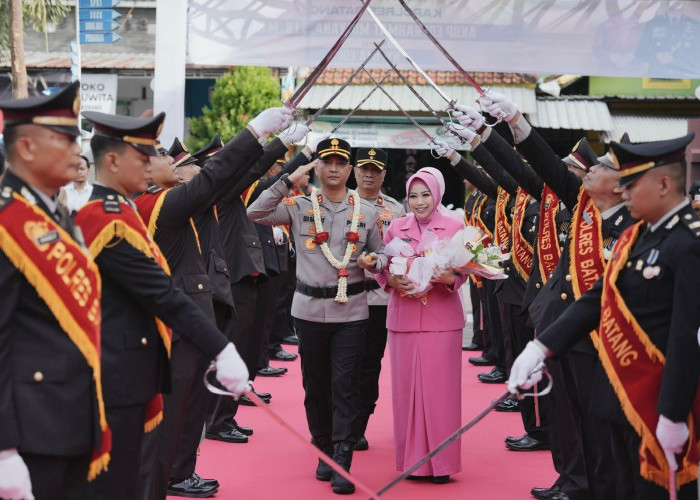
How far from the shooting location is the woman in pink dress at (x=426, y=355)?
6.13m

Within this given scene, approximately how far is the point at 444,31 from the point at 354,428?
261 cm

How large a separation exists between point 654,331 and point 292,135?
241cm

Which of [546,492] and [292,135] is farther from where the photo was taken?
A: [546,492]

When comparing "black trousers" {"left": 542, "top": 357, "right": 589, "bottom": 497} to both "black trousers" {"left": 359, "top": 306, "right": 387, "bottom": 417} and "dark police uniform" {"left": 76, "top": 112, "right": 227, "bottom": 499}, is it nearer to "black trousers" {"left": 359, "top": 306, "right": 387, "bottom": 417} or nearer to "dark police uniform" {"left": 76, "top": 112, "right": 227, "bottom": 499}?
"black trousers" {"left": 359, "top": 306, "right": 387, "bottom": 417}

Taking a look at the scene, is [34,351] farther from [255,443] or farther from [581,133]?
[581,133]

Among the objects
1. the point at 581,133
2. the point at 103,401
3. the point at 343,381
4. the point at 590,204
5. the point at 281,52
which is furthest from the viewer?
the point at 581,133

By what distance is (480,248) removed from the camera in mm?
6059

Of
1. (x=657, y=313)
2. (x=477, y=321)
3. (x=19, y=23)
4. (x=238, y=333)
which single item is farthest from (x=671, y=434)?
(x=19, y=23)

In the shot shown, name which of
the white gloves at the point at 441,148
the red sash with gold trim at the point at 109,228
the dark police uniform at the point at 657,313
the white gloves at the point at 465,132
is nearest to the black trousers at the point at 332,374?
the white gloves at the point at 465,132

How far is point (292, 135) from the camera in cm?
543

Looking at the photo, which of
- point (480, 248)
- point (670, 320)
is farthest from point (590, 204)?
point (670, 320)

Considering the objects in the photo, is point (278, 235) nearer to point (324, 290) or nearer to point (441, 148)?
point (441, 148)

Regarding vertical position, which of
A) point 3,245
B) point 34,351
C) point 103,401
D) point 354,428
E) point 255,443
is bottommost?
point 255,443

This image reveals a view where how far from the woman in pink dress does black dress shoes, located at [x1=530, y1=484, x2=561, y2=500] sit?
0.57 meters
